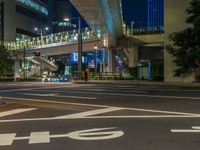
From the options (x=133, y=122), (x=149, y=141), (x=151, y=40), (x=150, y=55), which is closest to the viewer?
(x=149, y=141)

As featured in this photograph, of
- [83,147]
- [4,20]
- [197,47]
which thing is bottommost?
[83,147]

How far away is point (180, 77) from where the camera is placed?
138 ft

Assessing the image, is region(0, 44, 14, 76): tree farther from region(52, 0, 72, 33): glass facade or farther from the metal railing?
region(52, 0, 72, 33): glass facade

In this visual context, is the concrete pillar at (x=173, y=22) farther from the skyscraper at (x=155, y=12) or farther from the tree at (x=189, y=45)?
the skyscraper at (x=155, y=12)

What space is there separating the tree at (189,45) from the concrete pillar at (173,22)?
321cm

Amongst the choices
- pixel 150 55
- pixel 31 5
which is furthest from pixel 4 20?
pixel 150 55

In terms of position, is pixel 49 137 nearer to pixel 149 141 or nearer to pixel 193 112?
pixel 149 141

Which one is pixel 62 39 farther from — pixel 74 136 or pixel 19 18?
pixel 74 136

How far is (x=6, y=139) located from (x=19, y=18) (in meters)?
113

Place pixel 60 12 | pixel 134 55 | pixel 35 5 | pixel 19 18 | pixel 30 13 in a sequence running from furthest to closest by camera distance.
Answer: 1. pixel 60 12
2. pixel 35 5
3. pixel 30 13
4. pixel 19 18
5. pixel 134 55

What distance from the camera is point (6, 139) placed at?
864 centimetres

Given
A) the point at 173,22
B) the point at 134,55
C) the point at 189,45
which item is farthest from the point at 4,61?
the point at 189,45

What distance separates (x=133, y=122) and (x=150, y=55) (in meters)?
67.1

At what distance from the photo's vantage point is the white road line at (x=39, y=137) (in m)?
8.30
